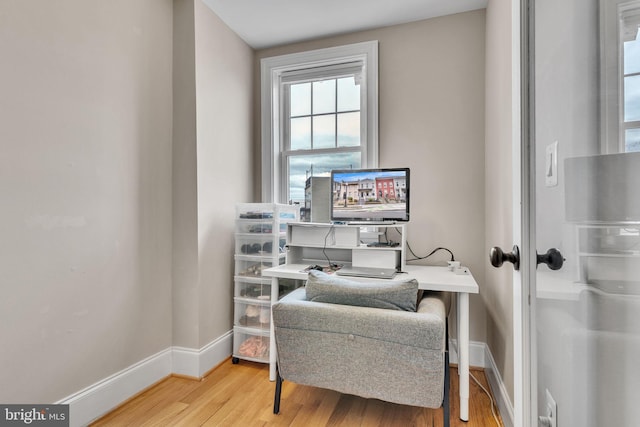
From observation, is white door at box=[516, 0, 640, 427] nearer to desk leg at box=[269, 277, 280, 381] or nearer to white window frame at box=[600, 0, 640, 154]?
white window frame at box=[600, 0, 640, 154]

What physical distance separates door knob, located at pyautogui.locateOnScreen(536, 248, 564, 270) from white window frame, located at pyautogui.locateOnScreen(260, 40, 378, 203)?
5.76 feet

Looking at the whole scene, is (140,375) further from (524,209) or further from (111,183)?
(524,209)

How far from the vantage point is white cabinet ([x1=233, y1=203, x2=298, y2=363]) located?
2242 millimetres

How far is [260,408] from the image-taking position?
5.70ft

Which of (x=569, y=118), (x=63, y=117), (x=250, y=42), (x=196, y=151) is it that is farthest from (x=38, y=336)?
(x=250, y=42)

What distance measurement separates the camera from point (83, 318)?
5.16 feet

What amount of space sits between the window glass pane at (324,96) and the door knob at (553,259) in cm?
221

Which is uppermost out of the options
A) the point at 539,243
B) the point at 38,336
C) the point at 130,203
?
the point at 130,203

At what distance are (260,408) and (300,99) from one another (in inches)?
95.9

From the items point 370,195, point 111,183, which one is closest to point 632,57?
point 370,195

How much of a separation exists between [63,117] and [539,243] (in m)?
2.06

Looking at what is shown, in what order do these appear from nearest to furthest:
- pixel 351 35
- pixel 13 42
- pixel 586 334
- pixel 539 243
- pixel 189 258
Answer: pixel 586 334 < pixel 539 243 < pixel 13 42 < pixel 189 258 < pixel 351 35

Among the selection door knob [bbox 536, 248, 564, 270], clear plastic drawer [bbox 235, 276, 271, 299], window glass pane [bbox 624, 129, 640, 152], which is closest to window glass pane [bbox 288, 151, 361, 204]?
clear plastic drawer [bbox 235, 276, 271, 299]

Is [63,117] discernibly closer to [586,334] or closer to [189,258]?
[189,258]
